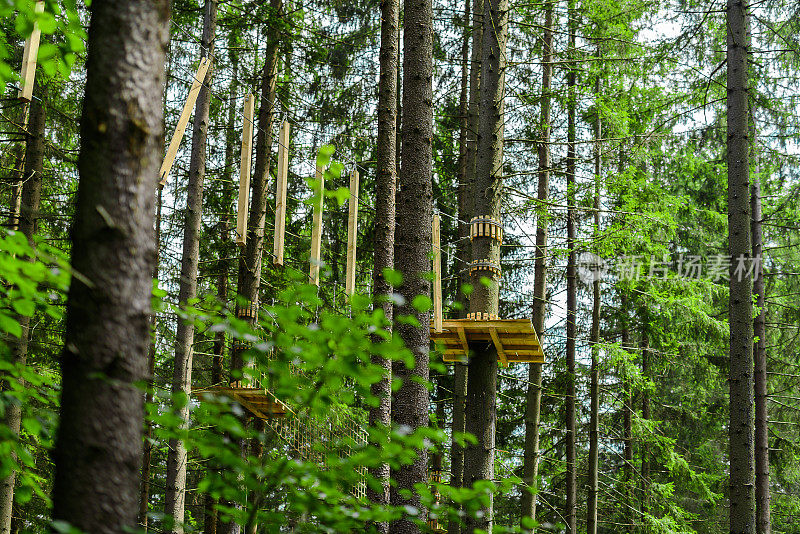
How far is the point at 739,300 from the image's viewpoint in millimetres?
7051

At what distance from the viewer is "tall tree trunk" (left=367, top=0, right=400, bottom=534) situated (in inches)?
263

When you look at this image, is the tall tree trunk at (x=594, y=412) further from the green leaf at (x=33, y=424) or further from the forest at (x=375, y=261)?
the green leaf at (x=33, y=424)

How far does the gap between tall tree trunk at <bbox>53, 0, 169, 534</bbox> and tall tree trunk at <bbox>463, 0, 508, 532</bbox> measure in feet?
15.7

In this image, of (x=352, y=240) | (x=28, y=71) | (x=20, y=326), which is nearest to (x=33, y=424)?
(x=20, y=326)

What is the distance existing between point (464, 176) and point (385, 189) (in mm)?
5847

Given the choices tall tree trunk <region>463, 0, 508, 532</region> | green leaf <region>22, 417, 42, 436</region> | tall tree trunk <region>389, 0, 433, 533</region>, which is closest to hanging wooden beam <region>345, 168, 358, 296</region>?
tall tree trunk <region>463, 0, 508, 532</region>

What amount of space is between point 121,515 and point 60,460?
0.19 m

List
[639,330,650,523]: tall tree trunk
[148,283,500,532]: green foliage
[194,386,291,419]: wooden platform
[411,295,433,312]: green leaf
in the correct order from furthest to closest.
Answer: [639,330,650,523]: tall tree trunk < [194,386,291,419]: wooden platform < [411,295,433,312]: green leaf < [148,283,500,532]: green foliage

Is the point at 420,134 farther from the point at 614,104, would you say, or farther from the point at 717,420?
the point at 717,420

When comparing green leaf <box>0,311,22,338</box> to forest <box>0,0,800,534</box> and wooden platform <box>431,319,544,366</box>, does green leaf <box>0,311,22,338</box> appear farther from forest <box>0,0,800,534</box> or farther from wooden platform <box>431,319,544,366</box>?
wooden platform <box>431,319,544,366</box>

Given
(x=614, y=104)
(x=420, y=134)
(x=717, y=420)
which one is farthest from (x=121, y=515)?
(x=717, y=420)

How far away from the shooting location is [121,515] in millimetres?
1661

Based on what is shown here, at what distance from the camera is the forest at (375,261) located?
5.88 feet

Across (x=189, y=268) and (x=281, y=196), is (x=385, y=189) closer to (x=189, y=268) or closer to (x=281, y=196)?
(x=281, y=196)
